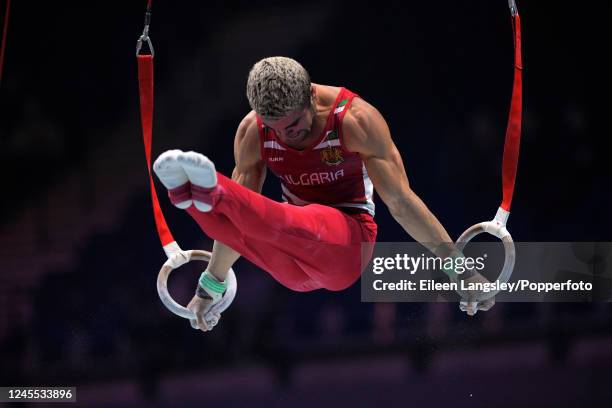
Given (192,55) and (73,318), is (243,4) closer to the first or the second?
(192,55)

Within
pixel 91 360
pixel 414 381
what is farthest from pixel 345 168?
pixel 91 360

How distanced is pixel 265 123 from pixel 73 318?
2479mm

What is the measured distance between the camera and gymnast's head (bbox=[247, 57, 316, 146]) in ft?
9.34

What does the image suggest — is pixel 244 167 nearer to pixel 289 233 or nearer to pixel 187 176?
pixel 289 233

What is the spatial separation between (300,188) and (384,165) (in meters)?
0.42

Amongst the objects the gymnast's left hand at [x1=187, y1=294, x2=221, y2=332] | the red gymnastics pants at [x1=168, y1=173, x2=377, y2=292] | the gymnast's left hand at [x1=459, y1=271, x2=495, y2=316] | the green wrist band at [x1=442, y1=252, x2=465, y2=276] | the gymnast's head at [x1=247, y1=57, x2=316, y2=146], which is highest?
the gymnast's head at [x1=247, y1=57, x2=316, y2=146]

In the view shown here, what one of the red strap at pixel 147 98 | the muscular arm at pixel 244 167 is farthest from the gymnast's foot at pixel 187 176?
the red strap at pixel 147 98

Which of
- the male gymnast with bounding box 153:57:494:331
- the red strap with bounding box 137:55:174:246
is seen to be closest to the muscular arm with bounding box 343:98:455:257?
the male gymnast with bounding box 153:57:494:331

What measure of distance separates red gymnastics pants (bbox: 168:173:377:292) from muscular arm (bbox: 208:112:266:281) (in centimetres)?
25

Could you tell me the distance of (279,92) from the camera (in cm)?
285

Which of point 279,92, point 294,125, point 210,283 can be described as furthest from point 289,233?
point 210,283

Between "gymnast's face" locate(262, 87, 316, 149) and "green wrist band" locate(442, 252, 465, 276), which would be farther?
"green wrist band" locate(442, 252, 465, 276)

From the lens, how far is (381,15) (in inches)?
199

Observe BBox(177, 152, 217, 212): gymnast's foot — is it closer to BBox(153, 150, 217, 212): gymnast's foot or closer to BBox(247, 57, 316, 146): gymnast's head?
BBox(153, 150, 217, 212): gymnast's foot
